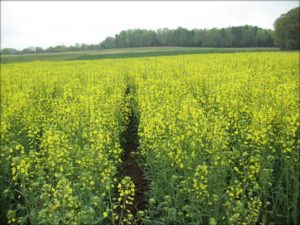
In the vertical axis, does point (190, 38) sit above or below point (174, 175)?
above

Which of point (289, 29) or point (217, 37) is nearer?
point (289, 29)

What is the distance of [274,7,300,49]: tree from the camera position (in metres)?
61.0

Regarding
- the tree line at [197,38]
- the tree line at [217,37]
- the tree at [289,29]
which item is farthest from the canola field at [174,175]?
the tree line at [197,38]

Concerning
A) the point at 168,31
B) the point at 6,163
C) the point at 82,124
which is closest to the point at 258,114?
the point at 82,124

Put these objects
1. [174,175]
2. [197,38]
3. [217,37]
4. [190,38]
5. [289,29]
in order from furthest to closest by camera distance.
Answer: [190,38] < [197,38] < [217,37] < [289,29] < [174,175]

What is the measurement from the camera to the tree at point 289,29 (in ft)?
200

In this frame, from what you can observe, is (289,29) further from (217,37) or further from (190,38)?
(190,38)

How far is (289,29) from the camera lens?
61469mm

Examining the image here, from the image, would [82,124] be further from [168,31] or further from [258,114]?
[168,31]

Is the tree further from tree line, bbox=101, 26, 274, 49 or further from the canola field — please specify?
the canola field

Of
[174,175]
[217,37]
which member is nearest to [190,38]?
[217,37]

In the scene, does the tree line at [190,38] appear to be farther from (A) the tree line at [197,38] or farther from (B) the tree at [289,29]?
(B) the tree at [289,29]

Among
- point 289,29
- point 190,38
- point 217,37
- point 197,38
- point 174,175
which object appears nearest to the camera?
point 174,175

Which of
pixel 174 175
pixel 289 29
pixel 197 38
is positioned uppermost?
pixel 197 38
